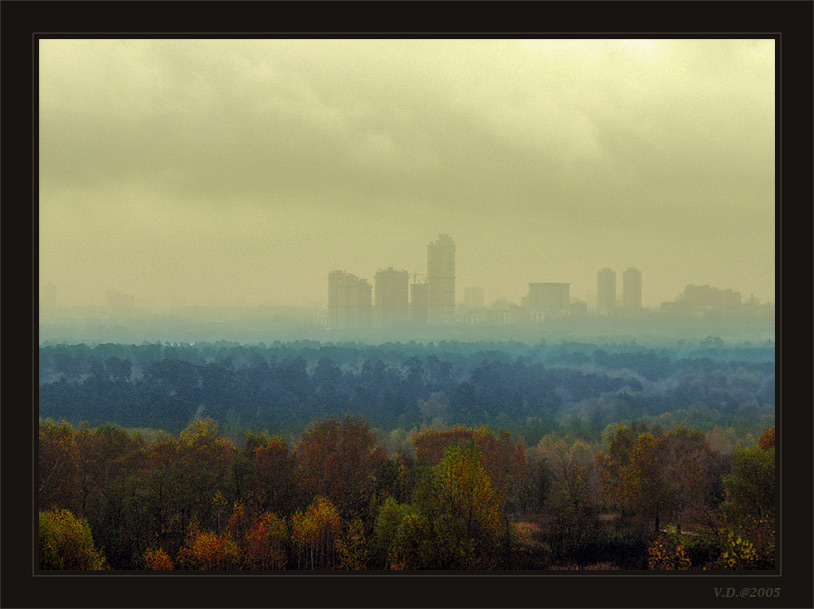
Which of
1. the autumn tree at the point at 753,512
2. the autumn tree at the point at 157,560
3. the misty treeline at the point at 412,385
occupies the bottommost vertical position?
the autumn tree at the point at 157,560

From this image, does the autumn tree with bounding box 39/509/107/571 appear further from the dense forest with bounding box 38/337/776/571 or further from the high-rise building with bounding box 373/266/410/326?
the high-rise building with bounding box 373/266/410/326

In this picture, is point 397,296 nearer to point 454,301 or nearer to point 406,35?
point 454,301

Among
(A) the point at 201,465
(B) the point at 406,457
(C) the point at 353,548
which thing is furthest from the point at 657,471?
(A) the point at 201,465

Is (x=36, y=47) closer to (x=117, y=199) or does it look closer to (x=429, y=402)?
(x=117, y=199)

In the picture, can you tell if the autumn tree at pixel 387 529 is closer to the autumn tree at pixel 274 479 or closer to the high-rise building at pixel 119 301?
the autumn tree at pixel 274 479

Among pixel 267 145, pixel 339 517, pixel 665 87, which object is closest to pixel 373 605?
pixel 339 517

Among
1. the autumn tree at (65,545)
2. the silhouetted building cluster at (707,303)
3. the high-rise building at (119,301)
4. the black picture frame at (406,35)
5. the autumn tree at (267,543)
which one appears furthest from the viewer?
the high-rise building at (119,301)

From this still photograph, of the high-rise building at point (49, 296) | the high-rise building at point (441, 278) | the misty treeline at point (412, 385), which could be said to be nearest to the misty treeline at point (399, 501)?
the misty treeline at point (412, 385)
